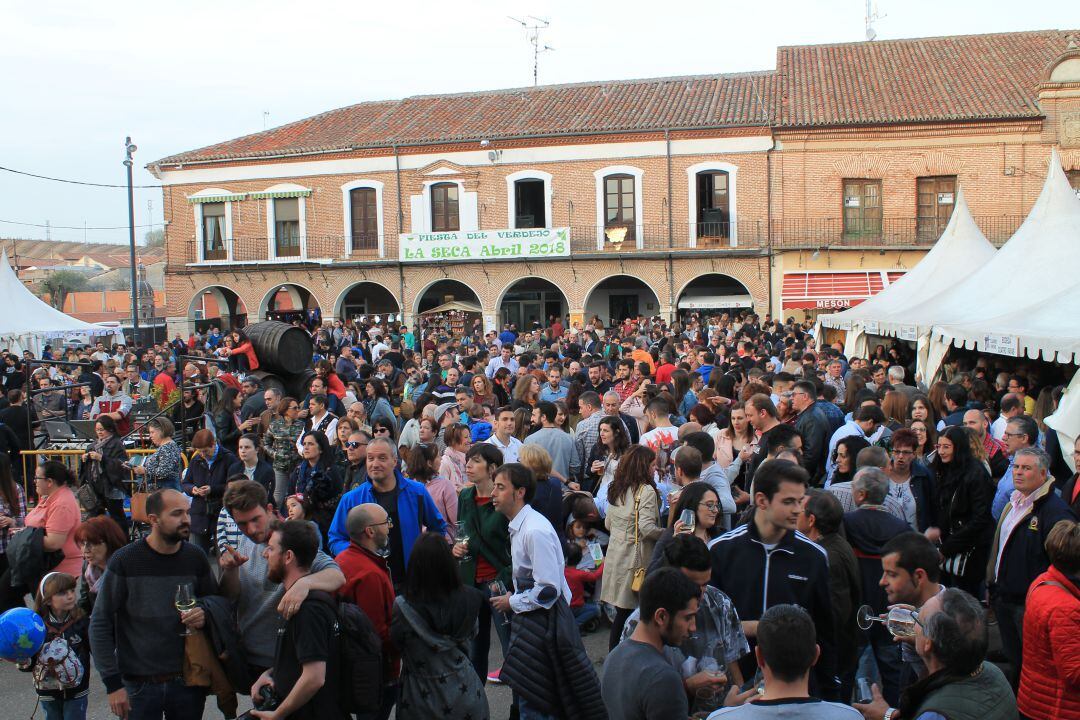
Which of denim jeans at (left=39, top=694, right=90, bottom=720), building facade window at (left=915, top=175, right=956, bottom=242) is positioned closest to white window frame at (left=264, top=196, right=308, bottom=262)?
building facade window at (left=915, top=175, right=956, bottom=242)

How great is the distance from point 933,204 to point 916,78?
159 inches

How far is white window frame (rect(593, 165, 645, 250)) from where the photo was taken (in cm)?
2848

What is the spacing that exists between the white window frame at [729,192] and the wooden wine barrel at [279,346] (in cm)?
1745

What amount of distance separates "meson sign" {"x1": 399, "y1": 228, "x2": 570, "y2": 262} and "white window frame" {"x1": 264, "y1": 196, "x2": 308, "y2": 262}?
11.0ft

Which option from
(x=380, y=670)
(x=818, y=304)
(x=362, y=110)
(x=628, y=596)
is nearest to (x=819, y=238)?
(x=818, y=304)

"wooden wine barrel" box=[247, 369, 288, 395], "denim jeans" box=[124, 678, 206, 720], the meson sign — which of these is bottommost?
"denim jeans" box=[124, 678, 206, 720]

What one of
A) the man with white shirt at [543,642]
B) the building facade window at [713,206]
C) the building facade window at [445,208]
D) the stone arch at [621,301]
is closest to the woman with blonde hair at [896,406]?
the man with white shirt at [543,642]

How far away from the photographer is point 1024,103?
26.2 m

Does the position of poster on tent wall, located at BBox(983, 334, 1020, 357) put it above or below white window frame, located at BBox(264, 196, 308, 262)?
below

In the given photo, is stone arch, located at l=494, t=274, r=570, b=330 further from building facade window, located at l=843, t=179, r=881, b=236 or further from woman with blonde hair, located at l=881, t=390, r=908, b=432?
woman with blonde hair, located at l=881, t=390, r=908, b=432

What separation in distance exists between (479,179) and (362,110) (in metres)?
6.48

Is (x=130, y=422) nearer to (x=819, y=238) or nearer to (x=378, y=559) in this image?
(x=378, y=559)

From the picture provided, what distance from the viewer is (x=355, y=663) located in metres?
4.12

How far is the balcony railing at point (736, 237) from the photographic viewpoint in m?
27.0
